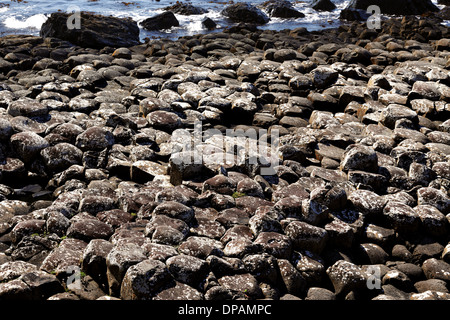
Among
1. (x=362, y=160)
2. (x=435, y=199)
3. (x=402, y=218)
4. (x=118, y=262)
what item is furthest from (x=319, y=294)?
(x=362, y=160)

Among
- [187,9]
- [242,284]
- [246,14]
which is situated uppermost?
[246,14]

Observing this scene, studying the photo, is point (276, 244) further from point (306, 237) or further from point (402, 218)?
point (402, 218)

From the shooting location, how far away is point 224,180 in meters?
6.61

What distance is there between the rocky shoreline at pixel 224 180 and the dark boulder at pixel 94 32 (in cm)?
139

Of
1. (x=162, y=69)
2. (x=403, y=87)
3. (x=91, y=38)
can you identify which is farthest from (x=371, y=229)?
(x=91, y=38)

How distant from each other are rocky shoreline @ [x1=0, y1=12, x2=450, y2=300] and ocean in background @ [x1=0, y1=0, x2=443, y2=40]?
689 centimetres

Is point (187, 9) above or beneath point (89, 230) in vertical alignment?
above

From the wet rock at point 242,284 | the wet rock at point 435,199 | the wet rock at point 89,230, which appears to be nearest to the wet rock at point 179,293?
the wet rock at point 242,284

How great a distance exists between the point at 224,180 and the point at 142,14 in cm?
1764

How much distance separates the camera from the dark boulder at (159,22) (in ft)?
62.3

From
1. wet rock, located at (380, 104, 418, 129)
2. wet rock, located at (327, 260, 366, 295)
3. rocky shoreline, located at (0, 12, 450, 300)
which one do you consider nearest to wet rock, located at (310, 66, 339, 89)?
rocky shoreline, located at (0, 12, 450, 300)

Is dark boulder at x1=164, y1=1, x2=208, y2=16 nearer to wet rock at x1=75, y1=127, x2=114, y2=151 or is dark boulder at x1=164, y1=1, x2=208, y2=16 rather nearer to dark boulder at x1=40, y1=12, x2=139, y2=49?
dark boulder at x1=40, y1=12, x2=139, y2=49

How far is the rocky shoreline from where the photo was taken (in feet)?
16.0

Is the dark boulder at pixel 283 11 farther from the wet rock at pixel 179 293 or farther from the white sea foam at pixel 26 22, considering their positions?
the wet rock at pixel 179 293
